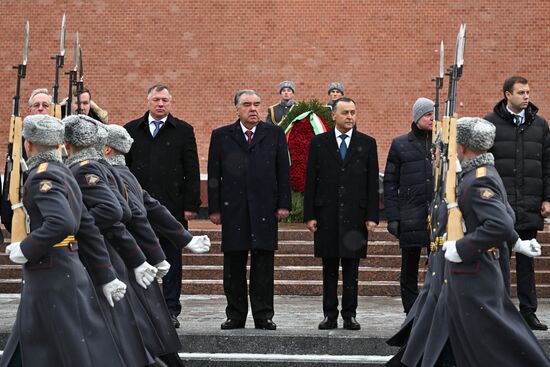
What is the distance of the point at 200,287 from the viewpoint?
1405 cm

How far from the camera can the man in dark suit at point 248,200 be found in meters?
10.5

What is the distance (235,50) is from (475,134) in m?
17.3

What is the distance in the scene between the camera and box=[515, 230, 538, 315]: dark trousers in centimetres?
1070

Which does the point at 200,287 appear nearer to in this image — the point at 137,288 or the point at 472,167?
the point at 137,288

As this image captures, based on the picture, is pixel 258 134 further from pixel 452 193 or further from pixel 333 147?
pixel 452 193

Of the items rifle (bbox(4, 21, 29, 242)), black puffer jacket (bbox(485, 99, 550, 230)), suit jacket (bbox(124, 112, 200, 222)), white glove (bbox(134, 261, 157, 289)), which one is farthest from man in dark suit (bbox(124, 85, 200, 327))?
white glove (bbox(134, 261, 157, 289))

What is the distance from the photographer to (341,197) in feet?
35.0

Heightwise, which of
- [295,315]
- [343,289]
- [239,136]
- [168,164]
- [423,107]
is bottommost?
[295,315]

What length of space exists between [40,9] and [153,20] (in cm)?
218

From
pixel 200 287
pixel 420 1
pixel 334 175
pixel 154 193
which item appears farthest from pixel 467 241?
pixel 420 1

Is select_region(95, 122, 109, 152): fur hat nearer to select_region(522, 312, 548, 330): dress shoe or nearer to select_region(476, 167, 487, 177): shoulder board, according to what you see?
select_region(476, 167, 487, 177): shoulder board

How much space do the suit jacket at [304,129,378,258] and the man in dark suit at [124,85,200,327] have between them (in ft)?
3.51

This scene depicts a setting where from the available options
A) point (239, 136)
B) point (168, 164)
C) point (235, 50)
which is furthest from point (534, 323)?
point (235, 50)

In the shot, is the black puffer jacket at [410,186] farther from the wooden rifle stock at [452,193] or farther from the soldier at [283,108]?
the soldier at [283,108]
